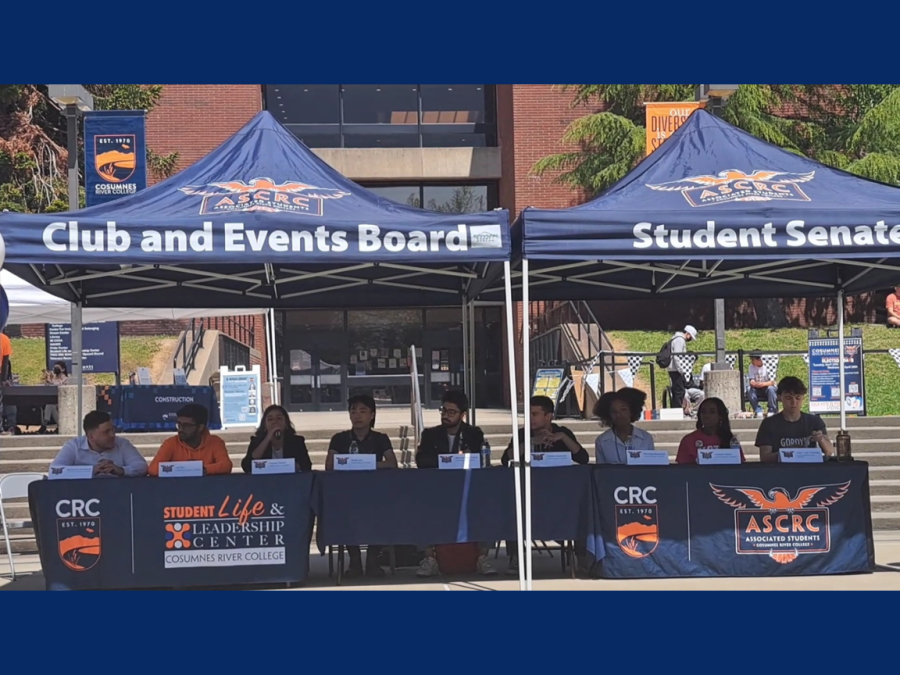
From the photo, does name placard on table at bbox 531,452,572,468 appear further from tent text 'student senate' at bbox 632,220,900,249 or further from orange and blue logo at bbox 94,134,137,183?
orange and blue logo at bbox 94,134,137,183

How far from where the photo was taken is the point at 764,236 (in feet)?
28.1

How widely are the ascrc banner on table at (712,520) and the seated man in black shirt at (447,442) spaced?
1160 millimetres

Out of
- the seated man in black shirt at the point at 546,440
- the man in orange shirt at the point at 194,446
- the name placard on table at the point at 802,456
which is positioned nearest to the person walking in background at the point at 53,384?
the man in orange shirt at the point at 194,446

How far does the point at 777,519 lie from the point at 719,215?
261 centimetres

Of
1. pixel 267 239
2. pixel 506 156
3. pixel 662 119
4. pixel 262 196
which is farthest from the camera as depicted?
pixel 506 156

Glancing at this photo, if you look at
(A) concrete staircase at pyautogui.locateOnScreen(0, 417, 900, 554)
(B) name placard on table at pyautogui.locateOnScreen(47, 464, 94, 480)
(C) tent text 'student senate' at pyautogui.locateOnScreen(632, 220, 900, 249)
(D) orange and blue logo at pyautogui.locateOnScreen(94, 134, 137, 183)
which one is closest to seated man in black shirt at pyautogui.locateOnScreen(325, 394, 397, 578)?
(B) name placard on table at pyautogui.locateOnScreen(47, 464, 94, 480)

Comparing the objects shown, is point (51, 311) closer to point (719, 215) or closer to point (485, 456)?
point (485, 456)

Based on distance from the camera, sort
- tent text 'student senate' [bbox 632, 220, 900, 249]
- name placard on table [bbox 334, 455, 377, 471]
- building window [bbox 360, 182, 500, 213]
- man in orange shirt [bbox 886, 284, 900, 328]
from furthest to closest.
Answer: building window [bbox 360, 182, 500, 213], man in orange shirt [bbox 886, 284, 900, 328], name placard on table [bbox 334, 455, 377, 471], tent text 'student senate' [bbox 632, 220, 900, 249]

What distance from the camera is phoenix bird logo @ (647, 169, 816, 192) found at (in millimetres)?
9180

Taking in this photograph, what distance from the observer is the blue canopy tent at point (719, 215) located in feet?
27.9

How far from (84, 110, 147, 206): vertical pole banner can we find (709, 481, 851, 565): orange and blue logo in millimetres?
9648

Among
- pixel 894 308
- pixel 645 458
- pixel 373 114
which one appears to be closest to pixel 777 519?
pixel 645 458

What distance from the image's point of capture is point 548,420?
31.7 ft

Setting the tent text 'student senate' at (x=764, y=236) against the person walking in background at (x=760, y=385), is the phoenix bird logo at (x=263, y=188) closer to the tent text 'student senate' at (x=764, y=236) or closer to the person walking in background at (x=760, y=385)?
the tent text 'student senate' at (x=764, y=236)
